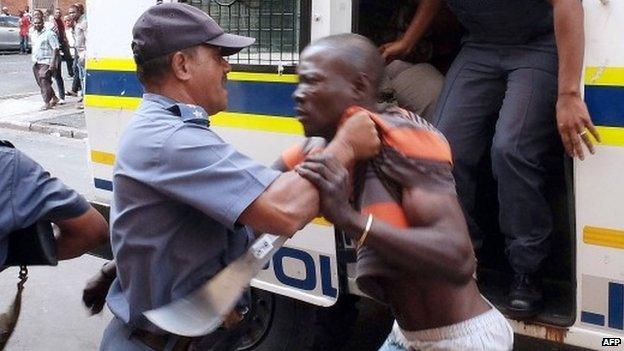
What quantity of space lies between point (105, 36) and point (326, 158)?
9.69 feet

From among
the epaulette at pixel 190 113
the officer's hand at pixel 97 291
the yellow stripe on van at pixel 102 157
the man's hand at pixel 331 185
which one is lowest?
the yellow stripe on van at pixel 102 157

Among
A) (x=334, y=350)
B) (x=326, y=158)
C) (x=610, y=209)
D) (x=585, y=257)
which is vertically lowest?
(x=334, y=350)

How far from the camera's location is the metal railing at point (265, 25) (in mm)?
3682

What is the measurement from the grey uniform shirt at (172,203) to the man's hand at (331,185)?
0.76ft

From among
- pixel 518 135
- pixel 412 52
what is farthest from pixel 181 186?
pixel 412 52

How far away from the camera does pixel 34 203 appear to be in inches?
92.2

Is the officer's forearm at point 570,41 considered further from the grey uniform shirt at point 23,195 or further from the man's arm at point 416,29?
the grey uniform shirt at point 23,195

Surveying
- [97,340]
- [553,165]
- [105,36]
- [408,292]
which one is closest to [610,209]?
[553,165]

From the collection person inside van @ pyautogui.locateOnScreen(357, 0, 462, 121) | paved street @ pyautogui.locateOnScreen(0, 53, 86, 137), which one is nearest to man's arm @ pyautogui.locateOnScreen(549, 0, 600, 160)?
person inside van @ pyautogui.locateOnScreen(357, 0, 462, 121)

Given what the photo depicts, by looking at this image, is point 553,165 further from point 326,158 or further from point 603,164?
point 326,158

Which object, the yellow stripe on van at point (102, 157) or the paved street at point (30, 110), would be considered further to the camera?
the paved street at point (30, 110)

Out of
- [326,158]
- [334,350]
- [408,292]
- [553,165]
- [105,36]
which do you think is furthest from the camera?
[105,36]

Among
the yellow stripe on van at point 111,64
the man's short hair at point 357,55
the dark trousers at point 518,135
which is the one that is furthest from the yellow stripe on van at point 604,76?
the yellow stripe on van at point 111,64

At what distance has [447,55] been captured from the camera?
4.52m
